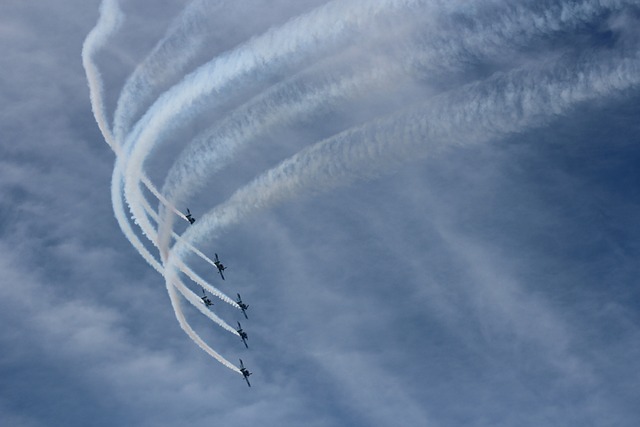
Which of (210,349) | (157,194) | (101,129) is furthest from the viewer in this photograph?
(210,349)

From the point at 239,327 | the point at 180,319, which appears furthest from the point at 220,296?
the point at 239,327

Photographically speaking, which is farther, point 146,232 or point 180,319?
point 180,319

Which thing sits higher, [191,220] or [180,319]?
[191,220]

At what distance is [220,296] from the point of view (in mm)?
63719

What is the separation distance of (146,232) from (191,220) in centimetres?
605

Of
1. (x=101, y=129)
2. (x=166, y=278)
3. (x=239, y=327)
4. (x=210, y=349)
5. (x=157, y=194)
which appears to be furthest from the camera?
(x=239, y=327)

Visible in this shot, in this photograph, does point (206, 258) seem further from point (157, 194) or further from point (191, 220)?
point (157, 194)

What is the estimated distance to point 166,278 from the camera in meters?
61.0

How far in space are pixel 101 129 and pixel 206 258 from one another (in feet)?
47.8

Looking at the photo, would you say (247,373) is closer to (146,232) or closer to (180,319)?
(180,319)

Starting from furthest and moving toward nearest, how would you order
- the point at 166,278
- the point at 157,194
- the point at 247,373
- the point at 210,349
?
the point at 247,373 < the point at 210,349 < the point at 166,278 < the point at 157,194

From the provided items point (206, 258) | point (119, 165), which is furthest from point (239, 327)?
point (119, 165)

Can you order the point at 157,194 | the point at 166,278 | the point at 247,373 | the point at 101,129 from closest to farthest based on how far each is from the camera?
the point at 101,129, the point at 157,194, the point at 166,278, the point at 247,373

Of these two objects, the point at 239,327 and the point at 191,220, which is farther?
the point at 239,327
